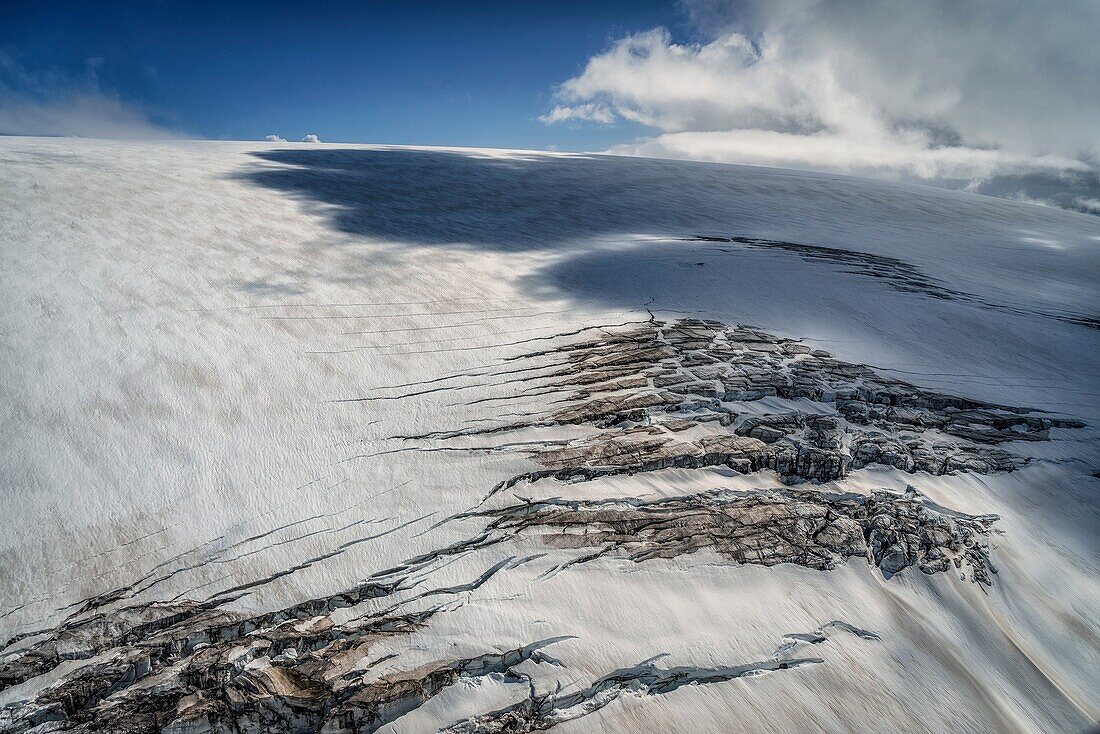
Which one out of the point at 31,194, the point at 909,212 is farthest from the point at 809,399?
the point at 909,212

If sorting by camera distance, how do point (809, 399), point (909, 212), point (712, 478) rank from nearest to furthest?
1. point (712, 478)
2. point (809, 399)
3. point (909, 212)

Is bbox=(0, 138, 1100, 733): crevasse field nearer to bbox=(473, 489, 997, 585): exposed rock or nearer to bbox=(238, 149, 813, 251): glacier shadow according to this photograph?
bbox=(473, 489, 997, 585): exposed rock

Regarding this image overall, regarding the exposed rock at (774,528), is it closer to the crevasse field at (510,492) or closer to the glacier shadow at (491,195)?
the crevasse field at (510,492)

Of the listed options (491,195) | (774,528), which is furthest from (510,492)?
(491,195)

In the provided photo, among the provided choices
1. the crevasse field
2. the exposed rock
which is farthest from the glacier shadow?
the exposed rock

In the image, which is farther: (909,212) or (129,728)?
(909,212)

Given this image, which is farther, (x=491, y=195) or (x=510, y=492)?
(x=491, y=195)

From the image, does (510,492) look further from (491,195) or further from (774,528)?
(491,195)

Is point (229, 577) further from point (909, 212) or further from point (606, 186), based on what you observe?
point (909, 212)

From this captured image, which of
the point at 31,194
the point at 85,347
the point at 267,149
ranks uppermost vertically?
the point at 267,149
